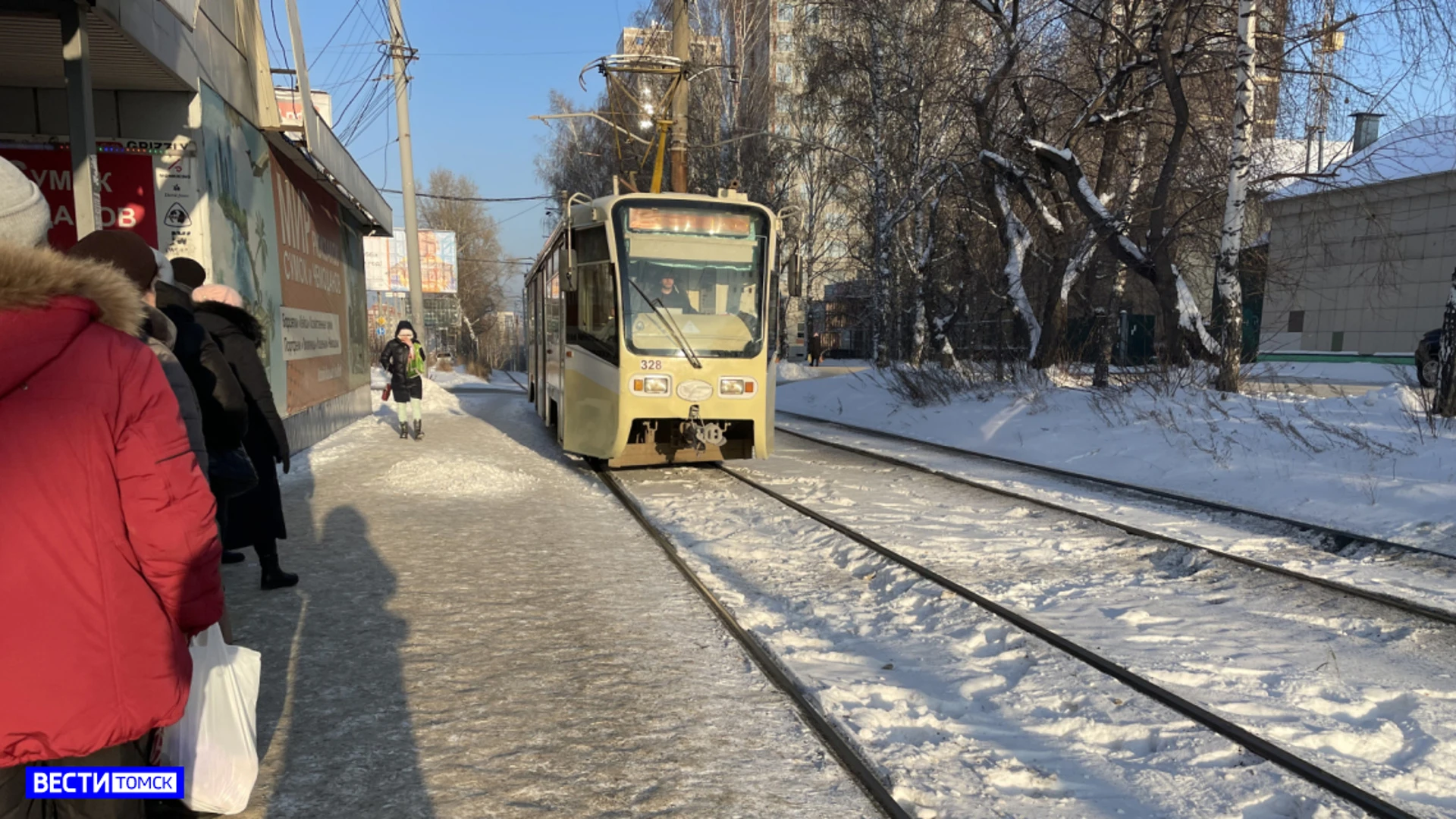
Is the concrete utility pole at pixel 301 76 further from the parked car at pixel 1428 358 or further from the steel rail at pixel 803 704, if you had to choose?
the parked car at pixel 1428 358

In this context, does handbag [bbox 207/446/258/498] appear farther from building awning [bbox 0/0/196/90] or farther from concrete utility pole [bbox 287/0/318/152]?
concrete utility pole [bbox 287/0/318/152]

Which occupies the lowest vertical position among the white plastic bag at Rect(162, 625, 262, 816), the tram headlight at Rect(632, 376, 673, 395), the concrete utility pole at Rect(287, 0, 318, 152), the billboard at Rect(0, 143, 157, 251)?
the white plastic bag at Rect(162, 625, 262, 816)

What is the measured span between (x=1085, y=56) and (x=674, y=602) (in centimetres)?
1629

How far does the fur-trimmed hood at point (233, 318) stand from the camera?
428 cm

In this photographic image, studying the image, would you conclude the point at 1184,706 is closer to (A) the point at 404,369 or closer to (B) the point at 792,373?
(A) the point at 404,369

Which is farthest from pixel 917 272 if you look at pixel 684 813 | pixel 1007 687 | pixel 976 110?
pixel 684 813

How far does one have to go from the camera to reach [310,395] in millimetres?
11781

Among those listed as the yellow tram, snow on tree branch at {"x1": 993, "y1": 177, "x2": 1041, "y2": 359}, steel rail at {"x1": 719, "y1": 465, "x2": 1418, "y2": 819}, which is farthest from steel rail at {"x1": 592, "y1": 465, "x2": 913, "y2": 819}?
snow on tree branch at {"x1": 993, "y1": 177, "x2": 1041, "y2": 359}

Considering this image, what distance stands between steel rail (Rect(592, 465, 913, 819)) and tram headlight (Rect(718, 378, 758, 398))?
2.94 m

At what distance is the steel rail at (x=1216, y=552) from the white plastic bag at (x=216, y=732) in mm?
5754

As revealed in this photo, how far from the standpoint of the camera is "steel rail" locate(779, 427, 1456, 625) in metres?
4.83

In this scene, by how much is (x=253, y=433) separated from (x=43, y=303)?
371 cm

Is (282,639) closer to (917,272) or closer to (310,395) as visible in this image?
(310,395)

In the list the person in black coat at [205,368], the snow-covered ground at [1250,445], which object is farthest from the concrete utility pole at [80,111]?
the snow-covered ground at [1250,445]
